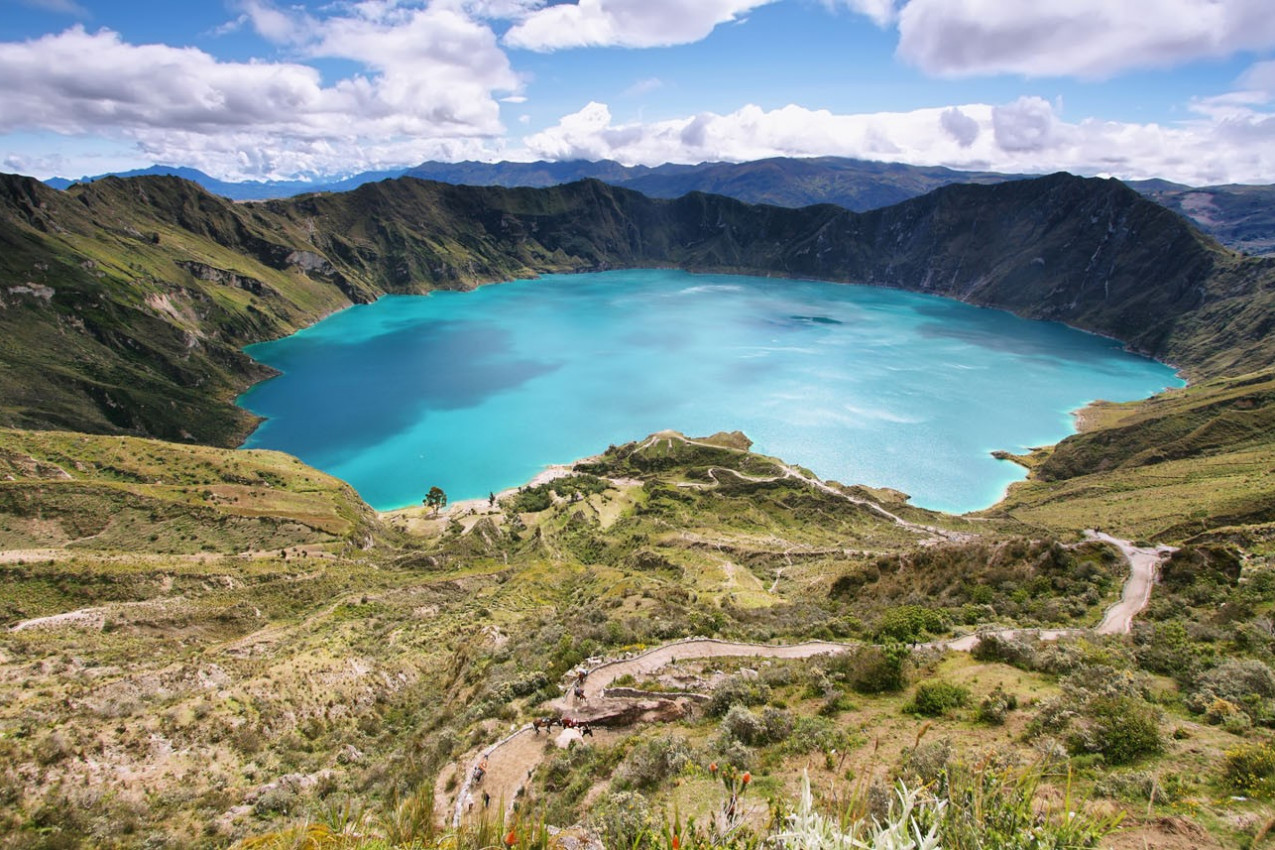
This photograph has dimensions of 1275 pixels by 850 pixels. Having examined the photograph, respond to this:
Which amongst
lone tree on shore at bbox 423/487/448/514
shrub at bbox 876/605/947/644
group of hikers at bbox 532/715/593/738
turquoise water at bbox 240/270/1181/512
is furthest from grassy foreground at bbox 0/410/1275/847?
turquoise water at bbox 240/270/1181/512

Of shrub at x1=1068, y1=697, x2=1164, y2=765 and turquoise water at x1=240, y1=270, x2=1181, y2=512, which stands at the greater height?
shrub at x1=1068, y1=697, x2=1164, y2=765

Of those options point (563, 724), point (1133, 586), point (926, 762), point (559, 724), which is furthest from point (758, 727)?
point (1133, 586)

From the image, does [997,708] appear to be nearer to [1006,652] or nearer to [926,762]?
[1006,652]

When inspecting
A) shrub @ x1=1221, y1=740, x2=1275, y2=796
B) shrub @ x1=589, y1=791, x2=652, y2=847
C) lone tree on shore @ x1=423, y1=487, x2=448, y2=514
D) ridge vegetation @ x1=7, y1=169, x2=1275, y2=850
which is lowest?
lone tree on shore @ x1=423, y1=487, x2=448, y2=514

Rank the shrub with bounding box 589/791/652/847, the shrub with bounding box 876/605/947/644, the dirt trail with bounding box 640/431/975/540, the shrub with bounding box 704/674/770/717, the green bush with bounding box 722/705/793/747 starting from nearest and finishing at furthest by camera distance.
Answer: the shrub with bounding box 589/791/652/847 < the green bush with bounding box 722/705/793/747 < the shrub with bounding box 704/674/770/717 < the shrub with bounding box 876/605/947/644 < the dirt trail with bounding box 640/431/975/540

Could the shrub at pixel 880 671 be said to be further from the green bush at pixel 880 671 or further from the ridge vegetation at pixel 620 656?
the ridge vegetation at pixel 620 656

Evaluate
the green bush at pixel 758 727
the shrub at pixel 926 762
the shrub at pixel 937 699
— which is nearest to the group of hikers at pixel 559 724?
the green bush at pixel 758 727

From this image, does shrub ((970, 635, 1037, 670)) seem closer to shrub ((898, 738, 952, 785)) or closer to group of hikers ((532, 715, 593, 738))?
shrub ((898, 738, 952, 785))
